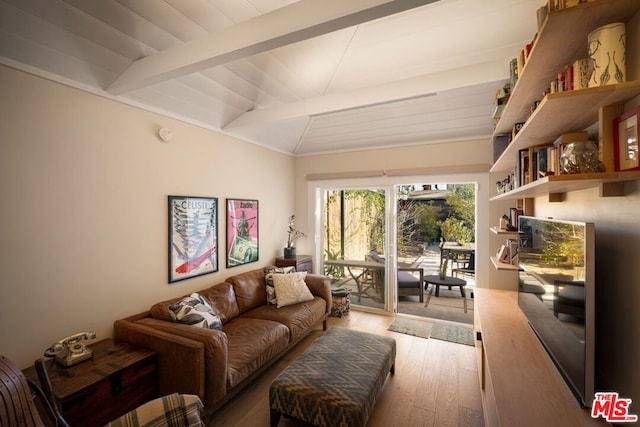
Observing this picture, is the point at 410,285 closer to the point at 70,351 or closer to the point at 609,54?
the point at 609,54

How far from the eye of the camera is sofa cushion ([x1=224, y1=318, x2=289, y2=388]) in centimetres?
210

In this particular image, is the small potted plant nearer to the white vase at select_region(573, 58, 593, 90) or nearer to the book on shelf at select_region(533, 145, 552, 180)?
the book on shelf at select_region(533, 145, 552, 180)

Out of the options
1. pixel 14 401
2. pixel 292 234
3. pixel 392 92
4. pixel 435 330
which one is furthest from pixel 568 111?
pixel 292 234

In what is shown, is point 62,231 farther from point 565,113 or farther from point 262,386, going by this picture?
point 565,113

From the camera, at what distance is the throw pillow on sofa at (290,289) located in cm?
323

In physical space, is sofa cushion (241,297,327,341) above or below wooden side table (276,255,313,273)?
below

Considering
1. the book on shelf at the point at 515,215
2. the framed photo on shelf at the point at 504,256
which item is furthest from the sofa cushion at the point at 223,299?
the book on shelf at the point at 515,215

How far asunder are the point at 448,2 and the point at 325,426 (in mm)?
2737

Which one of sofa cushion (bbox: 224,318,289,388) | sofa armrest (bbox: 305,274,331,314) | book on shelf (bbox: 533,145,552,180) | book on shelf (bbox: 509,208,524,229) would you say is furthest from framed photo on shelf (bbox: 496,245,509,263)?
sofa cushion (bbox: 224,318,289,388)

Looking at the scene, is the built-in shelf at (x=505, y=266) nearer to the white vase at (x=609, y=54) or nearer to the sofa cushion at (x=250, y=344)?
the white vase at (x=609, y=54)

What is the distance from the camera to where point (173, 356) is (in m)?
1.93

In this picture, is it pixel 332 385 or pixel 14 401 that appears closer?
pixel 14 401

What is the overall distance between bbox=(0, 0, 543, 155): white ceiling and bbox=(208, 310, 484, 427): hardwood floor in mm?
2445

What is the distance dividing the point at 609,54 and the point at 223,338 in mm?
2472
